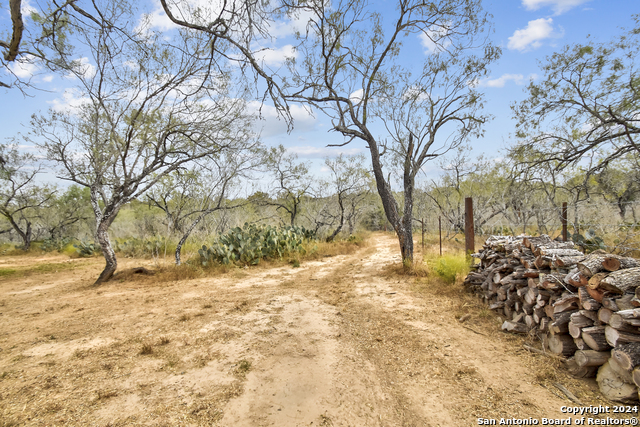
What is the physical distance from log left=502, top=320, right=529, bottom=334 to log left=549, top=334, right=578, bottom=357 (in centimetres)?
63

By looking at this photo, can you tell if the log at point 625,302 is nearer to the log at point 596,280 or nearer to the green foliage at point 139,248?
the log at point 596,280

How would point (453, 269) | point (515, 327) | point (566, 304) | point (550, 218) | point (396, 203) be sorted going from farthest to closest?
point (550, 218), point (396, 203), point (453, 269), point (515, 327), point (566, 304)

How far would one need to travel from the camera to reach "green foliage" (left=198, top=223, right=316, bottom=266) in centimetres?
934

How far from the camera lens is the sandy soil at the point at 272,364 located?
2338 millimetres

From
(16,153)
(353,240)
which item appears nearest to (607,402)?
(353,240)

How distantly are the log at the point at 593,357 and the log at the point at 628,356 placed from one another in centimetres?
22

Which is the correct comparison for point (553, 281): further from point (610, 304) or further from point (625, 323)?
point (625, 323)

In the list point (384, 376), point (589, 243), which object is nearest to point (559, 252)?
point (589, 243)

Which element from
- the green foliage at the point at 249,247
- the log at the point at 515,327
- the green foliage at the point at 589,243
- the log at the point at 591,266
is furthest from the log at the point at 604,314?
the green foliage at the point at 249,247

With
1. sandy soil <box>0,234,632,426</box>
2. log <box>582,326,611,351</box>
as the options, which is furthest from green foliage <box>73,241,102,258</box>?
log <box>582,326,611,351</box>

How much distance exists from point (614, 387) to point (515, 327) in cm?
136

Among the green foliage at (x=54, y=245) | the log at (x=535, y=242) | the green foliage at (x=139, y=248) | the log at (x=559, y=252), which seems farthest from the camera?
the green foliage at (x=54, y=245)

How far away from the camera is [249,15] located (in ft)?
11.8

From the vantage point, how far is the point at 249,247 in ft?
32.0
